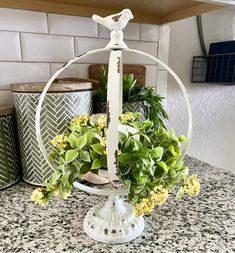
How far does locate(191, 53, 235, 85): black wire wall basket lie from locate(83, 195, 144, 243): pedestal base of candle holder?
797 mm

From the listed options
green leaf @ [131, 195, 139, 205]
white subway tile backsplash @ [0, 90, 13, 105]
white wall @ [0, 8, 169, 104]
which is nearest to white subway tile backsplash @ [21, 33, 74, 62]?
white wall @ [0, 8, 169, 104]

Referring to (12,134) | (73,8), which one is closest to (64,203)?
(12,134)

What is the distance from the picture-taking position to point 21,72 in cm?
67

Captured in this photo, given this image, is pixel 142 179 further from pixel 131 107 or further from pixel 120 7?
pixel 120 7

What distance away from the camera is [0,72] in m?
0.65

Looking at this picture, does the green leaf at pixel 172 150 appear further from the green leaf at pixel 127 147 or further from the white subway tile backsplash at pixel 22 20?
the white subway tile backsplash at pixel 22 20

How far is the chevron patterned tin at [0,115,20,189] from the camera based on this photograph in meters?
0.55

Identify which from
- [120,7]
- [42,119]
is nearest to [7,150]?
[42,119]

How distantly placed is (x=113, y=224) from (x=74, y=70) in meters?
0.51

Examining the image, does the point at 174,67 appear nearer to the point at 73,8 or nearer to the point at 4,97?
the point at 73,8

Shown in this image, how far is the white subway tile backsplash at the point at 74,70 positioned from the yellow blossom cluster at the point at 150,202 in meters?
0.52

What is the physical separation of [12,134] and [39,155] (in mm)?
98

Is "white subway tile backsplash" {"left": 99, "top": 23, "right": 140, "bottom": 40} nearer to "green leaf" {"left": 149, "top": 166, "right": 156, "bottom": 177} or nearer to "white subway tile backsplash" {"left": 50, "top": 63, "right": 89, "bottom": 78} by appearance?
"white subway tile backsplash" {"left": 50, "top": 63, "right": 89, "bottom": 78}

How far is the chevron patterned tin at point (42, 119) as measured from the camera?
0.53m
